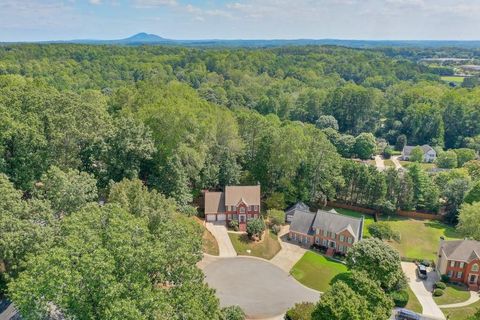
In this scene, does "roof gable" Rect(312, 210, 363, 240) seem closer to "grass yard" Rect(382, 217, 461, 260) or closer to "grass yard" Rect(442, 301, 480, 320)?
"grass yard" Rect(382, 217, 461, 260)

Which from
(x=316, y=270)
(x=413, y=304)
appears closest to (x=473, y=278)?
(x=413, y=304)

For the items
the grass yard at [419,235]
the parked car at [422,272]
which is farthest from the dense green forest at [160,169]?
the parked car at [422,272]

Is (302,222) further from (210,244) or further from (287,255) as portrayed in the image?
(210,244)

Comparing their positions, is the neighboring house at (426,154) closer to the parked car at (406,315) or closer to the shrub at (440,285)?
the shrub at (440,285)

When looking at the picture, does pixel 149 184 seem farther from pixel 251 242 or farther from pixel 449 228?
pixel 449 228

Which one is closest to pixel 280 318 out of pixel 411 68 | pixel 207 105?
pixel 207 105

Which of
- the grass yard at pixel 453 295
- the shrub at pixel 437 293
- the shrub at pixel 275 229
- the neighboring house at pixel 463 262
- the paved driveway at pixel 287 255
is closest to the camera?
the grass yard at pixel 453 295

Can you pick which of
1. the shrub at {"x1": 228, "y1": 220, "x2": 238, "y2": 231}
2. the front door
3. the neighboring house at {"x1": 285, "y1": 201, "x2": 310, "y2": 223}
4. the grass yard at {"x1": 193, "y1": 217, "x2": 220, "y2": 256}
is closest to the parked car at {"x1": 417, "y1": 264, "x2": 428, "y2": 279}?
the front door
